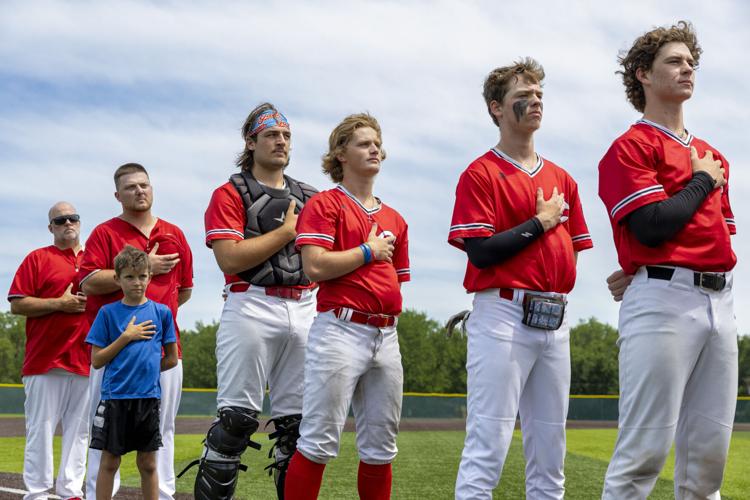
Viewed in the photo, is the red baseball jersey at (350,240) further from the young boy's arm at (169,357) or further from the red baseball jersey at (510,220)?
the young boy's arm at (169,357)

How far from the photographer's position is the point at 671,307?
354cm

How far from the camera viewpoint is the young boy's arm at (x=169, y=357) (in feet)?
17.9

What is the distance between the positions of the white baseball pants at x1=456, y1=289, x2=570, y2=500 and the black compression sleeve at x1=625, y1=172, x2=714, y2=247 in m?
0.61

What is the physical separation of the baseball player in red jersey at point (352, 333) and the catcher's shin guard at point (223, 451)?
0.46 metres

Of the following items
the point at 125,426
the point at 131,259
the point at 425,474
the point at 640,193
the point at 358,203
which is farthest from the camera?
the point at 425,474

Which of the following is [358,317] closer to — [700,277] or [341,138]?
[341,138]

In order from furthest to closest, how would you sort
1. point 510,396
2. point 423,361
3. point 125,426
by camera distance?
point 423,361 < point 125,426 < point 510,396

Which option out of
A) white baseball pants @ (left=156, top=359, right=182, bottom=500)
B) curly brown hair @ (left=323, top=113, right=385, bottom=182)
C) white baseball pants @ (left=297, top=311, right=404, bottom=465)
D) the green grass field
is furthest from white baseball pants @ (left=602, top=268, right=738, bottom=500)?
the green grass field

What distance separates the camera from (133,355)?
16.9ft

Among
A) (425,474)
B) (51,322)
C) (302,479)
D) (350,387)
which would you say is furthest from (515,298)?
(425,474)

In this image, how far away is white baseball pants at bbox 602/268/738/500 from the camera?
3.54m

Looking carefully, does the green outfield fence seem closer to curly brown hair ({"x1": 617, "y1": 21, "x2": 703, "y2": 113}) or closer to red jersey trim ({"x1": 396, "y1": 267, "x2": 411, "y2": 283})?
red jersey trim ({"x1": 396, "y1": 267, "x2": 411, "y2": 283})

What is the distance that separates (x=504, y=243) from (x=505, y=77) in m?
0.93

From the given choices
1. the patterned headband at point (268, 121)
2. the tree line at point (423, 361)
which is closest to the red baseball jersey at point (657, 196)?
the patterned headband at point (268, 121)
